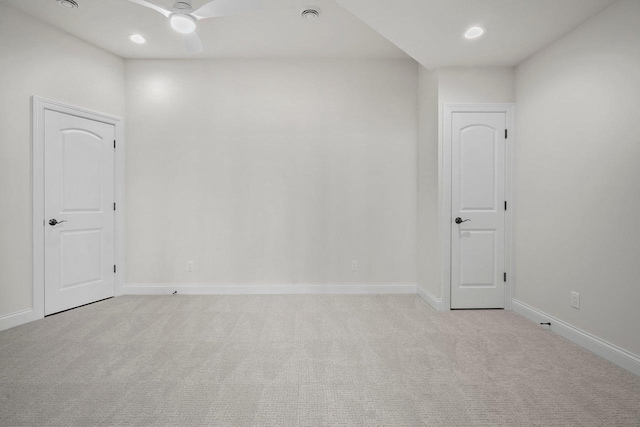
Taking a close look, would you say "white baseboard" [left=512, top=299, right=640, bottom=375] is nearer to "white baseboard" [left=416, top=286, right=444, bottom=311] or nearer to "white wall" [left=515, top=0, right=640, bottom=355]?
"white wall" [left=515, top=0, right=640, bottom=355]

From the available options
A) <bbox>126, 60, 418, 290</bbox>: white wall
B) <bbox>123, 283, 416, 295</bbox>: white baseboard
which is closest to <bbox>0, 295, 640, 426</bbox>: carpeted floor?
<bbox>123, 283, 416, 295</bbox>: white baseboard

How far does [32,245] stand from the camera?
314cm

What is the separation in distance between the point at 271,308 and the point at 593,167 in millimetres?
3212

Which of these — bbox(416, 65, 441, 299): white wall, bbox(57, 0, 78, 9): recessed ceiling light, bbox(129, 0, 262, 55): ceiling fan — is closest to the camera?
bbox(129, 0, 262, 55): ceiling fan

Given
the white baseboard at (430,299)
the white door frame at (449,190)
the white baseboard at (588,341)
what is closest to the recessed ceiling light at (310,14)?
the white door frame at (449,190)

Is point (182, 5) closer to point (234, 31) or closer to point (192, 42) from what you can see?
point (192, 42)

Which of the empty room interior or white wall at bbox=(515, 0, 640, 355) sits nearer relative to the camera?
the empty room interior

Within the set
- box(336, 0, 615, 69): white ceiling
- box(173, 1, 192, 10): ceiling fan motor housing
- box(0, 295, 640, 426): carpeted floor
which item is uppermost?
box(173, 1, 192, 10): ceiling fan motor housing

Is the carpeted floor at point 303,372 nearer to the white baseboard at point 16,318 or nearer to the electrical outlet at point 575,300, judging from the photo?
the white baseboard at point 16,318

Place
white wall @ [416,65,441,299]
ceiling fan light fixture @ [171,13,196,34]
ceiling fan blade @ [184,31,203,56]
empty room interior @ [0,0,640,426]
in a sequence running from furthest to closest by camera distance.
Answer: white wall @ [416,65,441,299], ceiling fan blade @ [184,31,203,56], ceiling fan light fixture @ [171,13,196,34], empty room interior @ [0,0,640,426]

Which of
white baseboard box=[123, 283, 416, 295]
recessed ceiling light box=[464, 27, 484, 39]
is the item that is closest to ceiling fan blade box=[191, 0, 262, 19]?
recessed ceiling light box=[464, 27, 484, 39]

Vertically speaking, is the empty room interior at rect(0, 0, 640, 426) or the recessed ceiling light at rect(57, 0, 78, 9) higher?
the recessed ceiling light at rect(57, 0, 78, 9)

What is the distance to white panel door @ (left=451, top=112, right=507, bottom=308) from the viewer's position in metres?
3.44

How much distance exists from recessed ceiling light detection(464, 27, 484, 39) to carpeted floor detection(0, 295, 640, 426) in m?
2.66
